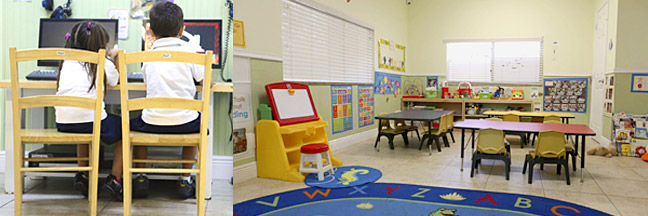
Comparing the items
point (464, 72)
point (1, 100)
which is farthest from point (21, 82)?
point (464, 72)

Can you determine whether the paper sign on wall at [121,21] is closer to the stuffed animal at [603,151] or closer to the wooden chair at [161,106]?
the wooden chair at [161,106]

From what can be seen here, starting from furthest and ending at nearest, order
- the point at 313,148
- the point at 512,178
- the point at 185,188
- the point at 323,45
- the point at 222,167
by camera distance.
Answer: the point at 323,45, the point at 512,178, the point at 313,148, the point at 222,167, the point at 185,188

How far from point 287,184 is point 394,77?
4258 millimetres

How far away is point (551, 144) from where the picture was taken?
3.47 metres

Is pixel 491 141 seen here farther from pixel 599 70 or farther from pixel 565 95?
pixel 565 95

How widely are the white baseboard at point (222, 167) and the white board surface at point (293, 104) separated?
0.98 metres

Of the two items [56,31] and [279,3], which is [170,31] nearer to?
[56,31]

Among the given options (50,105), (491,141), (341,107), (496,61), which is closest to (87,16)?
(50,105)

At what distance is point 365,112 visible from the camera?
19.5ft

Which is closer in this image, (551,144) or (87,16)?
(87,16)

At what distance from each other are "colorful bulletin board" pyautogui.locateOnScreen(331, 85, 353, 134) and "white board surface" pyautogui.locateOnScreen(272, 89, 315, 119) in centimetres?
115

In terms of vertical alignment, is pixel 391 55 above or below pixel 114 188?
above

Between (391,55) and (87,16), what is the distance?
517 cm

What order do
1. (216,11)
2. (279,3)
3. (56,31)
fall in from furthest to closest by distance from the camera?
(279,3)
(216,11)
(56,31)
